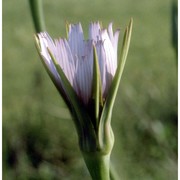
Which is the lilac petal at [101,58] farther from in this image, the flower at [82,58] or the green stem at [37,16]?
the green stem at [37,16]

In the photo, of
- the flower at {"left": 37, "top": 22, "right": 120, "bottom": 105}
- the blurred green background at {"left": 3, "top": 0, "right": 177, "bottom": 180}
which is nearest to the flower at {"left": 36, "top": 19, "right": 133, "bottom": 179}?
the flower at {"left": 37, "top": 22, "right": 120, "bottom": 105}

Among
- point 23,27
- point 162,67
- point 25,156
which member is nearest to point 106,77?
point 25,156

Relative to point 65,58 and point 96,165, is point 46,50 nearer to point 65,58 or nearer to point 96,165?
point 65,58

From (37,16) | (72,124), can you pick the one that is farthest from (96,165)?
(72,124)

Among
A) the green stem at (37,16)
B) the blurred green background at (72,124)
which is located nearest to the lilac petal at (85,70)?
the green stem at (37,16)

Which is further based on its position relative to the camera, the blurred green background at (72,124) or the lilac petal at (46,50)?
A: the blurred green background at (72,124)

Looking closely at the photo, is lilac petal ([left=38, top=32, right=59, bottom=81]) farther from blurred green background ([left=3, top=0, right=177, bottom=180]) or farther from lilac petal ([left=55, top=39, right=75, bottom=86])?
blurred green background ([left=3, top=0, right=177, bottom=180])
